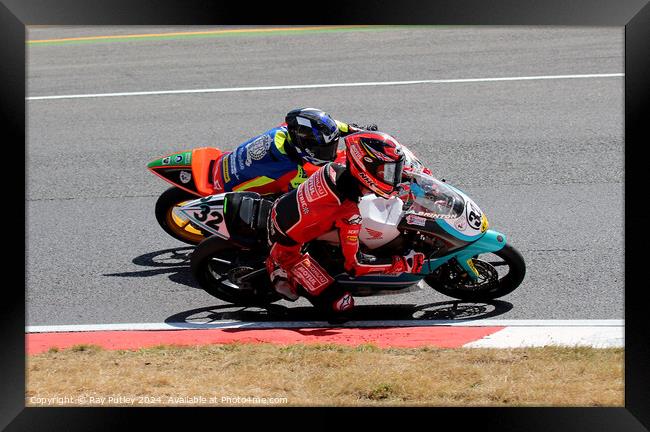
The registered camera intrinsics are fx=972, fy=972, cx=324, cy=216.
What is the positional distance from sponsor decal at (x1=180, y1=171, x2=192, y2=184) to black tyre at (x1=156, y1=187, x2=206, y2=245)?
24 centimetres

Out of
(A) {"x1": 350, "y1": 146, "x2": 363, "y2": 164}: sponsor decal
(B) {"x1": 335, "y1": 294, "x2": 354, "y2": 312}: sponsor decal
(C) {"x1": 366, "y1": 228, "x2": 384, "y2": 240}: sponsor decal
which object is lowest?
(B) {"x1": 335, "y1": 294, "x2": 354, "y2": 312}: sponsor decal

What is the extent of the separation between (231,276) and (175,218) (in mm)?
1586

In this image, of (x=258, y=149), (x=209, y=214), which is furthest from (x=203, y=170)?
(x=209, y=214)

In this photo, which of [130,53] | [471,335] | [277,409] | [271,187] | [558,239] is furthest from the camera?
[130,53]

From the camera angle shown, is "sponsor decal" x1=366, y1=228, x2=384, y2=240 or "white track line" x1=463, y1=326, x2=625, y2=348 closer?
"white track line" x1=463, y1=326, x2=625, y2=348

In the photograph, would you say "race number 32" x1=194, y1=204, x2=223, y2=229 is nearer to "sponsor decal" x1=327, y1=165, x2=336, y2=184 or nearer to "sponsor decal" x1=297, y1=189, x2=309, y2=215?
"sponsor decal" x1=297, y1=189, x2=309, y2=215

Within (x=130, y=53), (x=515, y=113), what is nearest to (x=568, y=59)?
(x=515, y=113)

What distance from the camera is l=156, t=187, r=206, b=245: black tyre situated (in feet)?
35.0

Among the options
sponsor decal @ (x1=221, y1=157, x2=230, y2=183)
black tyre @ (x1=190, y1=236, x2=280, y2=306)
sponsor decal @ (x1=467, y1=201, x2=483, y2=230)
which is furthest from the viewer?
sponsor decal @ (x1=221, y1=157, x2=230, y2=183)

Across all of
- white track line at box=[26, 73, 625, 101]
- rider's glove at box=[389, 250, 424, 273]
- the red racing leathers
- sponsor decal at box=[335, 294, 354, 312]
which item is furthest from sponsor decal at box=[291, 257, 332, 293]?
white track line at box=[26, 73, 625, 101]

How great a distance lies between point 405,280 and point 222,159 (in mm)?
2563

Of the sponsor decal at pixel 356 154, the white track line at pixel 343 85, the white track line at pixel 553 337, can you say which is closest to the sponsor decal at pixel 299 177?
the sponsor decal at pixel 356 154
